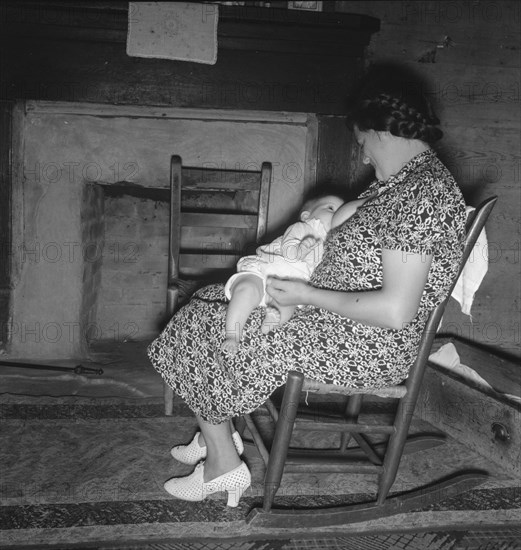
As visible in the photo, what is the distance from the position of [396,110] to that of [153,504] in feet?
4.64

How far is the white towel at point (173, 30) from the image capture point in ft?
9.33

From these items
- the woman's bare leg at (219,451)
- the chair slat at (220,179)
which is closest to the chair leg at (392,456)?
the woman's bare leg at (219,451)

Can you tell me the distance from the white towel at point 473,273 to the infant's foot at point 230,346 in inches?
26.5

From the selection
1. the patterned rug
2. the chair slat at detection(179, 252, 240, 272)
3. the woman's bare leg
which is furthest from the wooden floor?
the chair slat at detection(179, 252, 240, 272)

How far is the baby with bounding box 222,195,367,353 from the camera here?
5.57ft

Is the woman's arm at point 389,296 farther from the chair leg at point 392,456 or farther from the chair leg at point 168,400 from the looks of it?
the chair leg at point 168,400

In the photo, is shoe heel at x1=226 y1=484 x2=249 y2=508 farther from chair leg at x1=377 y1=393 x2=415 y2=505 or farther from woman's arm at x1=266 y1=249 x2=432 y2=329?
woman's arm at x1=266 y1=249 x2=432 y2=329

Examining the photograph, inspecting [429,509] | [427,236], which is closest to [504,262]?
[429,509]

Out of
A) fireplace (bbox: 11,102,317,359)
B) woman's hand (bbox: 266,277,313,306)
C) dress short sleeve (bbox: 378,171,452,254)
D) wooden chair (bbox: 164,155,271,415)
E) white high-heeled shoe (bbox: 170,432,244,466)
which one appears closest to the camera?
dress short sleeve (bbox: 378,171,452,254)

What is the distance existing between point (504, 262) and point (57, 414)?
8.30 feet

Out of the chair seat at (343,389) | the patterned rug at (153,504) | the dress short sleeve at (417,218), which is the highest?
the dress short sleeve at (417,218)

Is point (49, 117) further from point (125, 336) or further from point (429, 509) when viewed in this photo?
point (429, 509)

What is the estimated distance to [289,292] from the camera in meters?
1.62

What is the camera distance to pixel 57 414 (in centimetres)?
249
